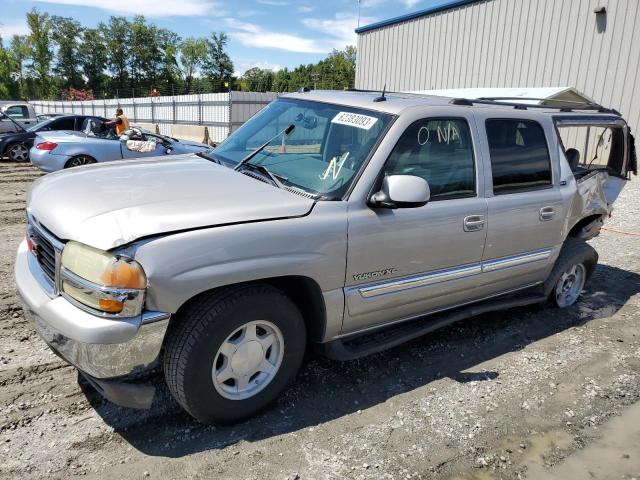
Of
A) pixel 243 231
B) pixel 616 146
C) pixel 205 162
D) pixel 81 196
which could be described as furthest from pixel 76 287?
pixel 616 146

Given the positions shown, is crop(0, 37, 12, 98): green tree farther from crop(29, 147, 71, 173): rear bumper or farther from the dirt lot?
the dirt lot

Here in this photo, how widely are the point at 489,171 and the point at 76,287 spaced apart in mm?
2888

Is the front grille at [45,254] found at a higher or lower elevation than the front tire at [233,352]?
higher

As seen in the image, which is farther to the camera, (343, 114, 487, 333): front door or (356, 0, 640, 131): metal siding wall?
(356, 0, 640, 131): metal siding wall

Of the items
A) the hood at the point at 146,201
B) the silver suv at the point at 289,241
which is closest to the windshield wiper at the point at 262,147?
the silver suv at the point at 289,241

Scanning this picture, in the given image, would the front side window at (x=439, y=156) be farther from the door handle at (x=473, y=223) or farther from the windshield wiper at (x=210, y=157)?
the windshield wiper at (x=210, y=157)

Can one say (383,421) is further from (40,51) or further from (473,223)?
(40,51)

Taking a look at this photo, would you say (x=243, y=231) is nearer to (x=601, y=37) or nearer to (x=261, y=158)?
(x=261, y=158)

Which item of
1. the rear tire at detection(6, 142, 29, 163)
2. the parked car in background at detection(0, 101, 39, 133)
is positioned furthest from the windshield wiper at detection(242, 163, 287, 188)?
the parked car in background at detection(0, 101, 39, 133)

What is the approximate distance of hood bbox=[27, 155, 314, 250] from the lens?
2.43 metres

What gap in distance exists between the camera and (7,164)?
14.2 meters

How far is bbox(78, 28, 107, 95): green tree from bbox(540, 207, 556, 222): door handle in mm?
92465

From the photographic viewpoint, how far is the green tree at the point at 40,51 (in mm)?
73625

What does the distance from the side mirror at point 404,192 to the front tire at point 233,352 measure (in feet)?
2.81
